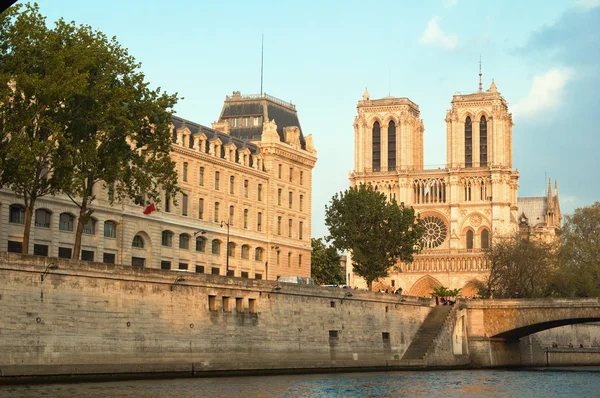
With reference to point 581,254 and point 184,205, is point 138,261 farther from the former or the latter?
point 581,254

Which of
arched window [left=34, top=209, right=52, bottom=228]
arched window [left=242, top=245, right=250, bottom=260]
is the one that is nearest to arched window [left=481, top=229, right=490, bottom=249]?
arched window [left=242, top=245, right=250, bottom=260]

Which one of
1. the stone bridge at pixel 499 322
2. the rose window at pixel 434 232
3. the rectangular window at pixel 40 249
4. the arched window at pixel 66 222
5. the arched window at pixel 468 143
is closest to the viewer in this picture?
the rectangular window at pixel 40 249

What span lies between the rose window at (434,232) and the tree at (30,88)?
120m

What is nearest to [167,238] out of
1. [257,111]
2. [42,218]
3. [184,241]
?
[184,241]

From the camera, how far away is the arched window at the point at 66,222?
78025 millimetres

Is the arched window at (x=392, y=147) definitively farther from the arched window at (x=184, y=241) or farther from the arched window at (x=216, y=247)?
the arched window at (x=184, y=241)

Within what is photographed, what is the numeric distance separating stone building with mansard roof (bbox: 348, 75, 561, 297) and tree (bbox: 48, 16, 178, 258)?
10698 centimetres

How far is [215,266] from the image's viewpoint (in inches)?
3738

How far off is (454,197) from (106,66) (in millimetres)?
116259

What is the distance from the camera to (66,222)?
78.5m

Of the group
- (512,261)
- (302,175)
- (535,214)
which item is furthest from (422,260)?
(302,175)

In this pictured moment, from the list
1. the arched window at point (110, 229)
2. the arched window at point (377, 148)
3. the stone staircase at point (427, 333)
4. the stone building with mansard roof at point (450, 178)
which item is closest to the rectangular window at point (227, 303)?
the arched window at point (110, 229)

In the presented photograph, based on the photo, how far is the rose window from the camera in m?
173

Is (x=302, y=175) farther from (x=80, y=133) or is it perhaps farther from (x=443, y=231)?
(x=443, y=231)
